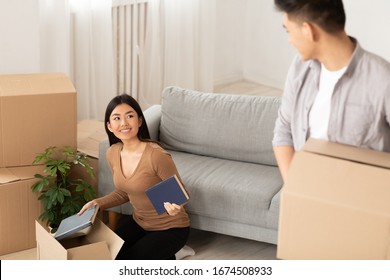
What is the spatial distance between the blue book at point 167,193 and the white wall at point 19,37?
144cm

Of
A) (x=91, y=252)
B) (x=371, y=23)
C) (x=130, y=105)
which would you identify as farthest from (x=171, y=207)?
(x=371, y=23)

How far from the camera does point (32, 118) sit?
3490 mm

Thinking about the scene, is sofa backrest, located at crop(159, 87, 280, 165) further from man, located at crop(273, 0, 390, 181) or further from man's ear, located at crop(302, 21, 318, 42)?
man's ear, located at crop(302, 21, 318, 42)

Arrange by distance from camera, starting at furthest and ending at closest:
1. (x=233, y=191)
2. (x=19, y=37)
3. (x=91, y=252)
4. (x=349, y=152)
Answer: (x=19, y=37) < (x=233, y=191) < (x=91, y=252) < (x=349, y=152)

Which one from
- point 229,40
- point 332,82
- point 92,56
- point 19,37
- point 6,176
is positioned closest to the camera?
point 332,82

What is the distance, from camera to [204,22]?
5477 mm

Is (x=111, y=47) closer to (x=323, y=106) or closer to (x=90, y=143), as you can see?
(x=90, y=143)

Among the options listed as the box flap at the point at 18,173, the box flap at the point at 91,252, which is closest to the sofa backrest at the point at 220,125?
the box flap at the point at 18,173

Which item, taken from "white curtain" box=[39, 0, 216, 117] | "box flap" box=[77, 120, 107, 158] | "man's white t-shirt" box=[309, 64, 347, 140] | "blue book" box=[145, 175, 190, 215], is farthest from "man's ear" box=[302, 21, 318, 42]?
"white curtain" box=[39, 0, 216, 117]

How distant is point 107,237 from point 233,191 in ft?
2.02

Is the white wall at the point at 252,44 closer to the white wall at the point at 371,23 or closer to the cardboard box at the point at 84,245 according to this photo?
the white wall at the point at 371,23

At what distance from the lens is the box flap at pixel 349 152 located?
5.14ft

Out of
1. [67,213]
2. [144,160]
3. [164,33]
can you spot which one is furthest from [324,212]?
[164,33]

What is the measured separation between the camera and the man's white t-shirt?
1797 millimetres
